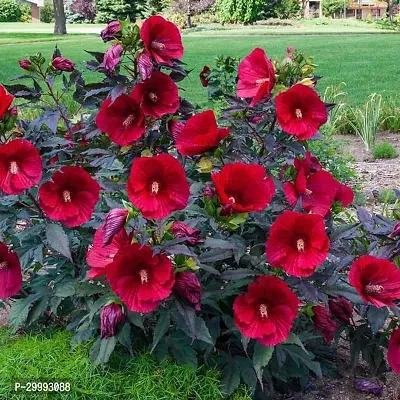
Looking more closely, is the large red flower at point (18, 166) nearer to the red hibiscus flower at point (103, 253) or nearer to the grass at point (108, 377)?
the red hibiscus flower at point (103, 253)

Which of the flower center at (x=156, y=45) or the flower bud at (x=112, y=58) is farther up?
the flower center at (x=156, y=45)

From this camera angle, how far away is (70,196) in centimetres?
162

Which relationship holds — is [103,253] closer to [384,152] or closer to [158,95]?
[158,95]

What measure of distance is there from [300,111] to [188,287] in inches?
19.2

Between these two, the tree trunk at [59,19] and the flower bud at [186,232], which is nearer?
the flower bud at [186,232]

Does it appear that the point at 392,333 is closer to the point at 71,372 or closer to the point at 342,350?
the point at 342,350

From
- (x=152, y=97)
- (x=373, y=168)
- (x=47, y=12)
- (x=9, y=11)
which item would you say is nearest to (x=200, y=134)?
(x=152, y=97)

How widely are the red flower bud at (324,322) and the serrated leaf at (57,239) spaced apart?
24.5 inches

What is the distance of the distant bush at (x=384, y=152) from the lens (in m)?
5.03

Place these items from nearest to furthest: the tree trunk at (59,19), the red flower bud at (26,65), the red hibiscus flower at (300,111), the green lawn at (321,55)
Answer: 1. the red hibiscus flower at (300,111)
2. the red flower bud at (26,65)
3. the green lawn at (321,55)
4. the tree trunk at (59,19)

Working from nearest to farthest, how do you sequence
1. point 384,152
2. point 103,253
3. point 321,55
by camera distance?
point 103,253, point 384,152, point 321,55

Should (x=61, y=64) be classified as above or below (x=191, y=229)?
above

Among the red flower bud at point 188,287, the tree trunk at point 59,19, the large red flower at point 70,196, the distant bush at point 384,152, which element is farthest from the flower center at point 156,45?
the tree trunk at point 59,19

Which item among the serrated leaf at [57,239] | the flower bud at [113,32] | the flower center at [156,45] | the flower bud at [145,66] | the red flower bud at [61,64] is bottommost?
the serrated leaf at [57,239]
